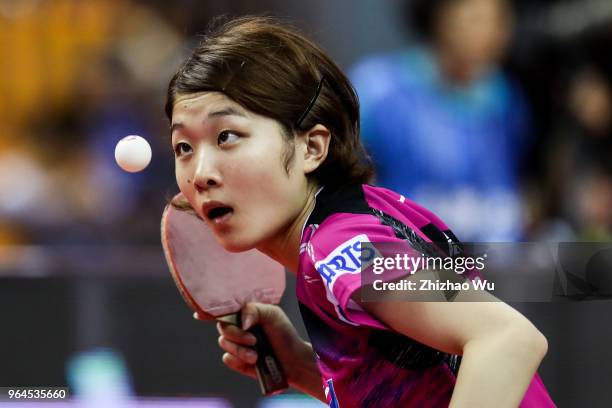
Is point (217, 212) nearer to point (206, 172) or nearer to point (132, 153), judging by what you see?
point (206, 172)

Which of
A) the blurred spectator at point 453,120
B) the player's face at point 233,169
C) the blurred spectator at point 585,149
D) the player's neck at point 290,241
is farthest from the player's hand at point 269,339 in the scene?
the blurred spectator at point 585,149

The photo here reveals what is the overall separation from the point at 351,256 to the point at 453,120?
3.01 metres

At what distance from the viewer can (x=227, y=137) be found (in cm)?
212

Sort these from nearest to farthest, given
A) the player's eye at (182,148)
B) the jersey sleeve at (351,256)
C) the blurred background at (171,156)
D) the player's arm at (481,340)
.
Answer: the player's arm at (481,340), the jersey sleeve at (351,256), the player's eye at (182,148), the blurred background at (171,156)

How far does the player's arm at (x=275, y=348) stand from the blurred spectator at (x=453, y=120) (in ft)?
7.15

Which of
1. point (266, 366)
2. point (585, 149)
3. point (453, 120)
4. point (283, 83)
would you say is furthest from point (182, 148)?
point (585, 149)

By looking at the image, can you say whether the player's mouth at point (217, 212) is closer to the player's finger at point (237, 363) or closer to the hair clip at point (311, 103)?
the hair clip at point (311, 103)

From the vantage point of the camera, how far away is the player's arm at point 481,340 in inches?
69.3

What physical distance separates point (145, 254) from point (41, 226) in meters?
0.88

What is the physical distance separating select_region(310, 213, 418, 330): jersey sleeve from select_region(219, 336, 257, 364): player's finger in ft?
1.90

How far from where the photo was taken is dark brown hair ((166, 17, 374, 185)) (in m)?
2.14

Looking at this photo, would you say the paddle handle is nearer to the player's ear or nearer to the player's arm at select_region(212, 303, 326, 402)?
the player's arm at select_region(212, 303, 326, 402)

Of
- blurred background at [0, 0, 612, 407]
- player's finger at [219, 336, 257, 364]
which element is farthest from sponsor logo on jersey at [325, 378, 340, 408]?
blurred background at [0, 0, 612, 407]

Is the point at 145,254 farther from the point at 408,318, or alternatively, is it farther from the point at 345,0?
the point at 408,318
